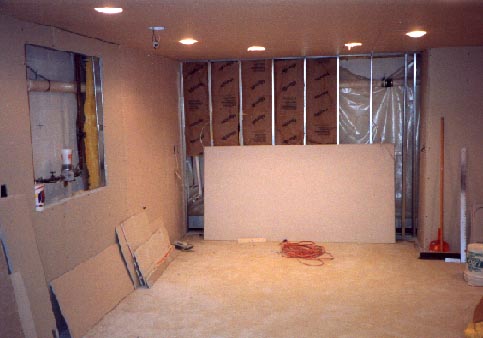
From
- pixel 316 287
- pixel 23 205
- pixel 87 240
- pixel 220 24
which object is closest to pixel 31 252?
pixel 23 205

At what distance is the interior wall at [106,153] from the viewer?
3.21 meters

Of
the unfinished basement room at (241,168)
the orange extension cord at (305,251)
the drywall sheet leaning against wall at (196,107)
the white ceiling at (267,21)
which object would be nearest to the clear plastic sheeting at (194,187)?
the unfinished basement room at (241,168)

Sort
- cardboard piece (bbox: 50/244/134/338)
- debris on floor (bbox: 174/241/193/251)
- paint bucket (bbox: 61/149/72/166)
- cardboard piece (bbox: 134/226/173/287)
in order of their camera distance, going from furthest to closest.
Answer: debris on floor (bbox: 174/241/193/251) < cardboard piece (bbox: 134/226/173/287) < paint bucket (bbox: 61/149/72/166) < cardboard piece (bbox: 50/244/134/338)

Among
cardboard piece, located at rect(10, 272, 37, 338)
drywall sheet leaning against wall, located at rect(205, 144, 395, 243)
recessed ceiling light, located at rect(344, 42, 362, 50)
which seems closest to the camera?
cardboard piece, located at rect(10, 272, 37, 338)

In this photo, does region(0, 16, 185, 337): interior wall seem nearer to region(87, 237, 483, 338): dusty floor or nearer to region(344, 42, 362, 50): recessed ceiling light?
region(87, 237, 483, 338): dusty floor

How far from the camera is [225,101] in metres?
6.75

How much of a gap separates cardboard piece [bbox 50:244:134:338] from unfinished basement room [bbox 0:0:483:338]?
0.02m

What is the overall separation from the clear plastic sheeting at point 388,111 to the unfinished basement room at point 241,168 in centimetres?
2

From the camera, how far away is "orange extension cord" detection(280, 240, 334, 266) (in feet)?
18.7

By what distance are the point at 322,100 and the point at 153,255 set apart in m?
2.99

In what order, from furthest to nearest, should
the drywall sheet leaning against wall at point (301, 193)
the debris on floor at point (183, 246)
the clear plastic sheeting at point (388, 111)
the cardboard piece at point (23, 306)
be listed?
the clear plastic sheeting at point (388, 111)
the drywall sheet leaning against wall at point (301, 193)
the debris on floor at point (183, 246)
the cardboard piece at point (23, 306)

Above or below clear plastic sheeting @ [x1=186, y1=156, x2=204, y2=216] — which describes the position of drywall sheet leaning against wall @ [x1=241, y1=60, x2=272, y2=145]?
above

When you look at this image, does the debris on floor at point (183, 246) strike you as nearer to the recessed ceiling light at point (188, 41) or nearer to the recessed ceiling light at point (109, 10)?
the recessed ceiling light at point (188, 41)

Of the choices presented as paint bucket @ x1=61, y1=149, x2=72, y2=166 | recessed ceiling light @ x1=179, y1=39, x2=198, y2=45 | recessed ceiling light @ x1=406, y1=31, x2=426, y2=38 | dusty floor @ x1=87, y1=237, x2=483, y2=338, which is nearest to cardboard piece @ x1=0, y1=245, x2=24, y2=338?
dusty floor @ x1=87, y1=237, x2=483, y2=338
